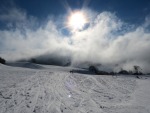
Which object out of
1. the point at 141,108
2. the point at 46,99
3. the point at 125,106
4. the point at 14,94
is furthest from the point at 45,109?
the point at 141,108

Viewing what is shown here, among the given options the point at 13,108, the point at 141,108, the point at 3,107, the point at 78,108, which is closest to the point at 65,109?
the point at 78,108

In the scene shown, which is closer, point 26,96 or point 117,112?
point 117,112

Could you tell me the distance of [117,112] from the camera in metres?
10.5

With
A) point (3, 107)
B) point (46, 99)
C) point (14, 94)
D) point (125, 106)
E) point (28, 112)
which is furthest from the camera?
point (14, 94)

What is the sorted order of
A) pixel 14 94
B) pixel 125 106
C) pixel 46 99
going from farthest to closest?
1. pixel 14 94
2. pixel 46 99
3. pixel 125 106

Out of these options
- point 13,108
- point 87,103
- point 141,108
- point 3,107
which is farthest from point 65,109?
point 141,108

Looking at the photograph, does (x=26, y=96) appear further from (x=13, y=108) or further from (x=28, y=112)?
(x=28, y=112)

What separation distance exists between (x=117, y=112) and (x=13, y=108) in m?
8.07

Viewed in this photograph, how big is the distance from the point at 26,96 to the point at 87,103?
6151 mm

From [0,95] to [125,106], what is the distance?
11859 millimetres

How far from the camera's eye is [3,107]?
34.7 ft

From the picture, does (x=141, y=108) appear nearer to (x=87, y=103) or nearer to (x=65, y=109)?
(x=87, y=103)

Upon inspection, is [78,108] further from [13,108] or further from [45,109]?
[13,108]

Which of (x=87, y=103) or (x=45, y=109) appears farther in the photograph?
(x=87, y=103)
